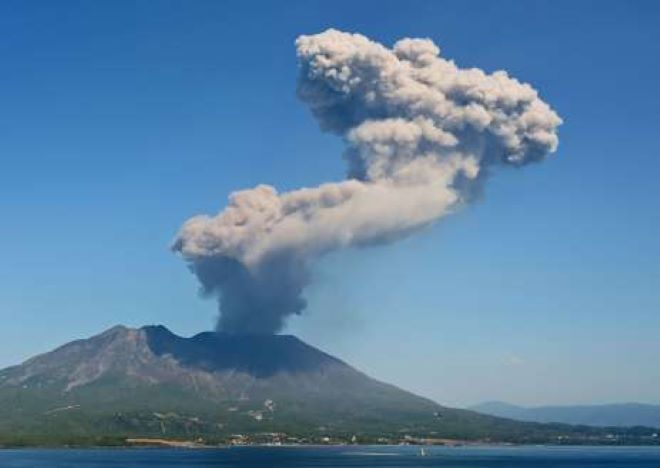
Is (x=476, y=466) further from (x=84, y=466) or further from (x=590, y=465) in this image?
(x=84, y=466)

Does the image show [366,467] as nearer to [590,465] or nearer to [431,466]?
[431,466]

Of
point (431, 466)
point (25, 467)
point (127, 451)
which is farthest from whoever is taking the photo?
point (127, 451)

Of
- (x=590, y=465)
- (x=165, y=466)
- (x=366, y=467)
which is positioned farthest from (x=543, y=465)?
(x=165, y=466)

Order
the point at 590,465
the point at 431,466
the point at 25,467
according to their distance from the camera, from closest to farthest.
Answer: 1. the point at 25,467
2. the point at 431,466
3. the point at 590,465

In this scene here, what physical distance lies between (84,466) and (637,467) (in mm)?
77757

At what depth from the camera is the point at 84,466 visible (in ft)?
434

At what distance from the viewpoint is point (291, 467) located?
13262cm

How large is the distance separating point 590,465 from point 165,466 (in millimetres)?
Result: 63144

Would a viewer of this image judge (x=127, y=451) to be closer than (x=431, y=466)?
No

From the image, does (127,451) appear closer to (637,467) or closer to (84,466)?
(84,466)

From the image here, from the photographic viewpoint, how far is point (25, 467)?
127938 millimetres

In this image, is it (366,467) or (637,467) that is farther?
(637,467)

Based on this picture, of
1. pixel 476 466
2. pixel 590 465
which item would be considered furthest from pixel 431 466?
pixel 590 465

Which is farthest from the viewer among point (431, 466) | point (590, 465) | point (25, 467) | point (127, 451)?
point (127, 451)
